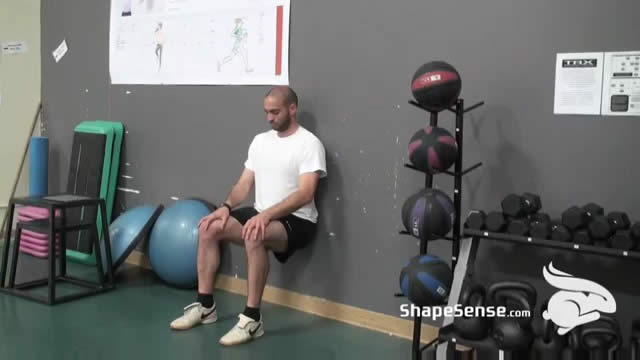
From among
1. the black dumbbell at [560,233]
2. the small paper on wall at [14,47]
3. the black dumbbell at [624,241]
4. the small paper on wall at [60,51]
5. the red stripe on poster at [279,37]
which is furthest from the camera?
the small paper on wall at [14,47]

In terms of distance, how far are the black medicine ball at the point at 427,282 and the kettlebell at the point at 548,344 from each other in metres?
0.37

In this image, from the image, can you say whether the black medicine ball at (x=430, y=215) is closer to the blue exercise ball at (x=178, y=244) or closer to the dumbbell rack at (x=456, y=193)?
the dumbbell rack at (x=456, y=193)

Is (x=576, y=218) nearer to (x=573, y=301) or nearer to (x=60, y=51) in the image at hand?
(x=573, y=301)

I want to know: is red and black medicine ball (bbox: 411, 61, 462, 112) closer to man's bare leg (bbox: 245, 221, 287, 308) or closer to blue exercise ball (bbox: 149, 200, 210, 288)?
man's bare leg (bbox: 245, 221, 287, 308)

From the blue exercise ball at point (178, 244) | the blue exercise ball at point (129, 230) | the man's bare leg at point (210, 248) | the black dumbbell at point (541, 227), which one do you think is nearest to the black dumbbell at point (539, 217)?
the black dumbbell at point (541, 227)

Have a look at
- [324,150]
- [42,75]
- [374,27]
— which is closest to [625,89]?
[374,27]

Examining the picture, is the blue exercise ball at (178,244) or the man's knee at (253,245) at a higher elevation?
the man's knee at (253,245)

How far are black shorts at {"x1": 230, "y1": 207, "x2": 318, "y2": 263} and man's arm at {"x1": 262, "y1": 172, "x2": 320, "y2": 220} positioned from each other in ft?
0.25

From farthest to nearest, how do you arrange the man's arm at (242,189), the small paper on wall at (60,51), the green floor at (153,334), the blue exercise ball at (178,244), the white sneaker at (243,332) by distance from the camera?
the small paper on wall at (60,51) < the blue exercise ball at (178,244) < the man's arm at (242,189) < the white sneaker at (243,332) < the green floor at (153,334)

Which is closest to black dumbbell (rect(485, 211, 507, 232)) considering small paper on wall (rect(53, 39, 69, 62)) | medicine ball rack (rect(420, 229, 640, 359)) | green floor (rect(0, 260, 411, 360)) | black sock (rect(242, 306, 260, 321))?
medicine ball rack (rect(420, 229, 640, 359))

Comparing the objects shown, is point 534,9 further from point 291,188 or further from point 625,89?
point 291,188

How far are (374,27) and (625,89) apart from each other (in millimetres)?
1201

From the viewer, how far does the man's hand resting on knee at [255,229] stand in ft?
9.80

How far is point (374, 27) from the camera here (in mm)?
3125
